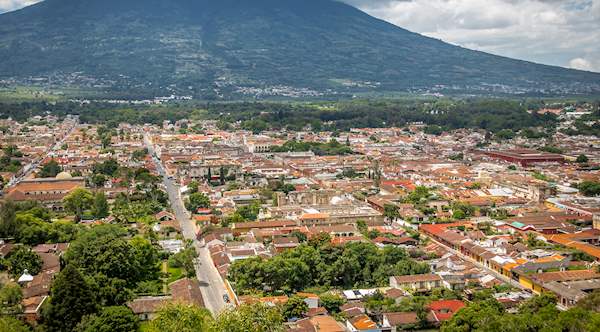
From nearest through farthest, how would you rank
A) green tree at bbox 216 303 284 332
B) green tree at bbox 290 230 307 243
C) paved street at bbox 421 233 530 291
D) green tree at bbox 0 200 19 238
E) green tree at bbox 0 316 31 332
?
green tree at bbox 216 303 284 332 → green tree at bbox 0 316 31 332 → paved street at bbox 421 233 530 291 → green tree at bbox 0 200 19 238 → green tree at bbox 290 230 307 243

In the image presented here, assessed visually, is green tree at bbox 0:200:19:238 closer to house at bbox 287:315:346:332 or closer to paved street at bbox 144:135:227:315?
paved street at bbox 144:135:227:315

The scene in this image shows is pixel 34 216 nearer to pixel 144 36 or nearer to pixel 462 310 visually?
pixel 462 310

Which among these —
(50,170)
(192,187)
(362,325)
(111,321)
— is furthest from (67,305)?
(50,170)

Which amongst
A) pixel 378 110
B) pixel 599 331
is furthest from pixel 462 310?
pixel 378 110

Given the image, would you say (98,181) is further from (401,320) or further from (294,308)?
(401,320)

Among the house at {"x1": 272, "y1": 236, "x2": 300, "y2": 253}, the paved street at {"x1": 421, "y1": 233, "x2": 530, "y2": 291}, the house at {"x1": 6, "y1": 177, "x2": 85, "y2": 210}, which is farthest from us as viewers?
the house at {"x1": 6, "y1": 177, "x2": 85, "y2": 210}

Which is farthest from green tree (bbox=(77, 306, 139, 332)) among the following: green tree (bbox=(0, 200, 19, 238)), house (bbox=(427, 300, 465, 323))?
green tree (bbox=(0, 200, 19, 238))

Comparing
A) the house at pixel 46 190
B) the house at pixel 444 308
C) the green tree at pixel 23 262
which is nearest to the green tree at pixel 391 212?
the house at pixel 444 308

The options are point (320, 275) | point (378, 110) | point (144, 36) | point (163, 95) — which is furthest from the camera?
point (144, 36)
